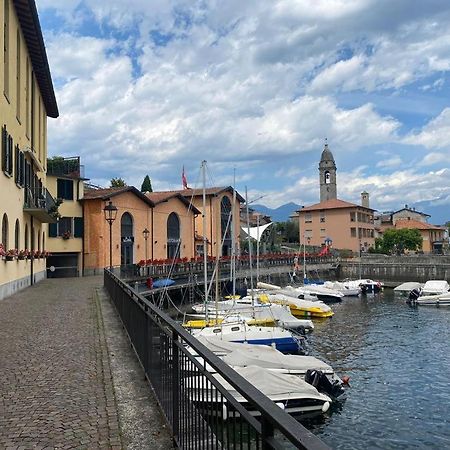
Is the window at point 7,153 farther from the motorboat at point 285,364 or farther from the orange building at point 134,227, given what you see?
the orange building at point 134,227

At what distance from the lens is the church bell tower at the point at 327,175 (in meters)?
116

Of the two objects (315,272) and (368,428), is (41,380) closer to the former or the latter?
(368,428)

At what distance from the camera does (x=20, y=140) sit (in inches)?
944

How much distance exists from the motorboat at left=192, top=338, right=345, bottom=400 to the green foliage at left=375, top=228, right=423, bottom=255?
77.9m

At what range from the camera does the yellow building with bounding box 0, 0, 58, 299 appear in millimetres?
20047

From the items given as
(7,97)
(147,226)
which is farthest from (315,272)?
(7,97)

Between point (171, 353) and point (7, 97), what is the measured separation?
1865 cm

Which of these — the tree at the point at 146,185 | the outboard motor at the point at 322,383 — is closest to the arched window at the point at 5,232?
the outboard motor at the point at 322,383

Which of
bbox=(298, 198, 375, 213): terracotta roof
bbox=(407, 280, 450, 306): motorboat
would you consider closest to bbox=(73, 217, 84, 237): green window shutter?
bbox=(407, 280, 450, 306): motorboat

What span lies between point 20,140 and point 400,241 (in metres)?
77.9

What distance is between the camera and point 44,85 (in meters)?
32.5

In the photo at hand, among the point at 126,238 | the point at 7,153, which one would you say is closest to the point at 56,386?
the point at 7,153

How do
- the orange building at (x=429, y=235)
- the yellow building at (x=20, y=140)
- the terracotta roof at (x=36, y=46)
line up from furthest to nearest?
the orange building at (x=429, y=235) < the terracotta roof at (x=36, y=46) < the yellow building at (x=20, y=140)

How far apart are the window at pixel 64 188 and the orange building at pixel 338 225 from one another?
161 ft
